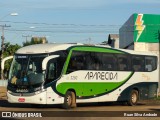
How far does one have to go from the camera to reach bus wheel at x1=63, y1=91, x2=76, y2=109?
24250mm

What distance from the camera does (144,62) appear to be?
2981 centimetres

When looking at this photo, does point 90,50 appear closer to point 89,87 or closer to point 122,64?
point 89,87

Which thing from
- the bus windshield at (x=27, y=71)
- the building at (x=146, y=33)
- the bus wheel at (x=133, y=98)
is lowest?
the bus wheel at (x=133, y=98)

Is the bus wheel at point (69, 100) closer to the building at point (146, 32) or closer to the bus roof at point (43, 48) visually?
the bus roof at point (43, 48)

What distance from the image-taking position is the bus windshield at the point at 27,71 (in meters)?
23.3

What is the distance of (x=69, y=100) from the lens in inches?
966

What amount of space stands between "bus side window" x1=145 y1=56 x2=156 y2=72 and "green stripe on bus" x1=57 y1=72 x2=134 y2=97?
222cm

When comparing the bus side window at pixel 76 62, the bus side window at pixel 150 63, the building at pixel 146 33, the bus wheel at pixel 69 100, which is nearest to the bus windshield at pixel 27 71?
the bus side window at pixel 76 62

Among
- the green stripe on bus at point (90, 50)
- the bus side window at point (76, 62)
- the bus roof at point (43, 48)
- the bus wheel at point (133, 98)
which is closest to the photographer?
the bus roof at point (43, 48)

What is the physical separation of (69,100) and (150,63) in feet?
25.1

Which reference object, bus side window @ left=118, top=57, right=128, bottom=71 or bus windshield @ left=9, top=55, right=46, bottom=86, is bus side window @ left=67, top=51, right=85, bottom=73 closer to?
bus windshield @ left=9, top=55, right=46, bottom=86

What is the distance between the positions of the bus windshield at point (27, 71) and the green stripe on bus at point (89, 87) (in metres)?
1.17

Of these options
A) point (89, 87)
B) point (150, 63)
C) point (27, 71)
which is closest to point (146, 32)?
point (150, 63)

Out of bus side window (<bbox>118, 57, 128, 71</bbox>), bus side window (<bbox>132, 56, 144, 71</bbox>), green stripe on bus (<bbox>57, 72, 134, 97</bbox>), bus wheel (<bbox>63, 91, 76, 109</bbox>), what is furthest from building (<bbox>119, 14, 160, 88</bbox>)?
bus wheel (<bbox>63, 91, 76, 109</bbox>)
